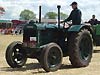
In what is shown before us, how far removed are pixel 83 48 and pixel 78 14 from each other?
1.07 metres

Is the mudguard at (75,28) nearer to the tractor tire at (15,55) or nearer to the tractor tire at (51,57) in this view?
the tractor tire at (51,57)

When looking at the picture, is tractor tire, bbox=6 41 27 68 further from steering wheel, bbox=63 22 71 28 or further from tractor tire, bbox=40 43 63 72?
steering wheel, bbox=63 22 71 28

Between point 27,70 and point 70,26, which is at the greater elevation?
point 70,26

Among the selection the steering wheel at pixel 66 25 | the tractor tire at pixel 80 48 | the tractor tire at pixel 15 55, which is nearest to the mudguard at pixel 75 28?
the tractor tire at pixel 80 48

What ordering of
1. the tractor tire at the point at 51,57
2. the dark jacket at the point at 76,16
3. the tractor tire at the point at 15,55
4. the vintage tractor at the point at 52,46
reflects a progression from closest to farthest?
1. the tractor tire at the point at 51,57
2. the vintage tractor at the point at 52,46
3. the tractor tire at the point at 15,55
4. the dark jacket at the point at 76,16

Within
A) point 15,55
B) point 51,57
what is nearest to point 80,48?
point 51,57

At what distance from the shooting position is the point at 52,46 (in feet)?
34.8

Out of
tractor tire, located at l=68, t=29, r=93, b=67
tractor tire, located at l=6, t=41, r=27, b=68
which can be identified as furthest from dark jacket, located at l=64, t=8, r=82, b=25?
tractor tire, located at l=6, t=41, r=27, b=68

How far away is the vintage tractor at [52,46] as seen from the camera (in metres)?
10.7

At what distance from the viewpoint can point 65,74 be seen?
397 inches

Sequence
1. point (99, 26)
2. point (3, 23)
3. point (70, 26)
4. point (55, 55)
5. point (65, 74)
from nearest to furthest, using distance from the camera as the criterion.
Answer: point (65, 74) < point (55, 55) < point (70, 26) < point (99, 26) < point (3, 23)

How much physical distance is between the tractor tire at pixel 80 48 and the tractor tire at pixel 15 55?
1453 millimetres

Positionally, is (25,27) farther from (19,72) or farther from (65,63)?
(65,63)

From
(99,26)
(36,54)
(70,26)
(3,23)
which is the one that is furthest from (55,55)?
(3,23)
